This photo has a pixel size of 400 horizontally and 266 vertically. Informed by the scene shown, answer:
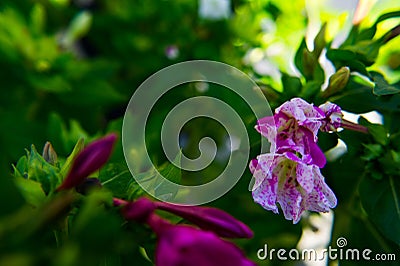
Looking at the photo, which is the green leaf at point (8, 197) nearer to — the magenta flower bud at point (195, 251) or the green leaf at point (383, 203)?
the magenta flower bud at point (195, 251)

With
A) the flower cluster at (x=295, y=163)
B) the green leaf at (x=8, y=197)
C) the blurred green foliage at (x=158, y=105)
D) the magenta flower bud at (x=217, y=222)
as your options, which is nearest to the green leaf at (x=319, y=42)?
the blurred green foliage at (x=158, y=105)

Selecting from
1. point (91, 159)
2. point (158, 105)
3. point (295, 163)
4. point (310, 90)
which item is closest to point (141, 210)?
point (91, 159)

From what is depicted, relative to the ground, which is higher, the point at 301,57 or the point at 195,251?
the point at 301,57

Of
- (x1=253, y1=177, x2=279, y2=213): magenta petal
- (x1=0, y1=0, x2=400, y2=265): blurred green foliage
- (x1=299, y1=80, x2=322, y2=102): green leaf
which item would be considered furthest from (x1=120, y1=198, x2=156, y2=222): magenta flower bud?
(x1=299, y1=80, x2=322, y2=102): green leaf

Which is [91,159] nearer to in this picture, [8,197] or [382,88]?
[8,197]

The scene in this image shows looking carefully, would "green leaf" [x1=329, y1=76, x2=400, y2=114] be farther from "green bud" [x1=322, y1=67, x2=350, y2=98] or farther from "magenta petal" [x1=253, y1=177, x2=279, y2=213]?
"magenta petal" [x1=253, y1=177, x2=279, y2=213]

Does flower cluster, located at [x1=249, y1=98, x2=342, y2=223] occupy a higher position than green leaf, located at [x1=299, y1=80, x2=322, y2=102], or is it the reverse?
green leaf, located at [x1=299, y1=80, x2=322, y2=102]

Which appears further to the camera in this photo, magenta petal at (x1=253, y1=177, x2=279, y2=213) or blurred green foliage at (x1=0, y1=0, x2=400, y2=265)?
magenta petal at (x1=253, y1=177, x2=279, y2=213)
